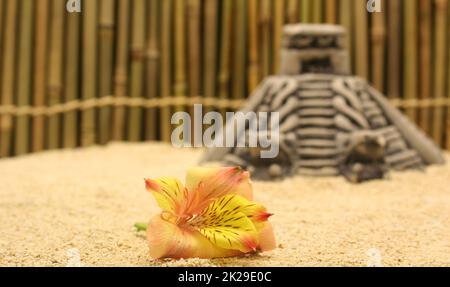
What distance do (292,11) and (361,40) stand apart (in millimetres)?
271

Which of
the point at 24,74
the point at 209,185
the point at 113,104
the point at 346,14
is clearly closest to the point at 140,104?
the point at 113,104

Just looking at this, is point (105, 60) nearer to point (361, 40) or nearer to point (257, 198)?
point (361, 40)

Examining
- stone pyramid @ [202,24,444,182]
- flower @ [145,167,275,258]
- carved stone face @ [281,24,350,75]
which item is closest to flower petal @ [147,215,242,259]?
flower @ [145,167,275,258]

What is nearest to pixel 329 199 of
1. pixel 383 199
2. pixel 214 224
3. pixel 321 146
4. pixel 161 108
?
pixel 383 199

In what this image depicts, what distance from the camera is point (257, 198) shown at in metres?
1.59

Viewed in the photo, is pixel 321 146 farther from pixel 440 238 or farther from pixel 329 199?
pixel 440 238

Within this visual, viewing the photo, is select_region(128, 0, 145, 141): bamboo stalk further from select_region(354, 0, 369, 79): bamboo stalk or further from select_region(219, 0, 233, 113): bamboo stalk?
select_region(354, 0, 369, 79): bamboo stalk

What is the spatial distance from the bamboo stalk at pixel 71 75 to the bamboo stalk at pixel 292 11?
759 mm

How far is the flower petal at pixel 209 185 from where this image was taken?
1.02m

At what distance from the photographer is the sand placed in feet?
3.34

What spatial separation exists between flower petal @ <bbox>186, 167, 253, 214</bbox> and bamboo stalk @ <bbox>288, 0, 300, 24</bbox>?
1562 mm

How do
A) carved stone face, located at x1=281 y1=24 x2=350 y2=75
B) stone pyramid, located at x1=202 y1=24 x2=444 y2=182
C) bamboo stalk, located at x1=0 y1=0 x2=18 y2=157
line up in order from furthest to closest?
bamboo stalk, located at x1=0 y1=0 x2=18 y2=157, carved stone face, located at x1=281 y1=24 x2=350 y2=75, stone pyramid, located at x1=202 y1=24 x2=444 y2=182

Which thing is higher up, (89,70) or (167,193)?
(89,70)

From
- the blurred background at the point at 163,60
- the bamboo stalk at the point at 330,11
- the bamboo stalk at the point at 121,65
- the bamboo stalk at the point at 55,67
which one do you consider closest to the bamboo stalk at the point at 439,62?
the blurred background at the point at 163,60
